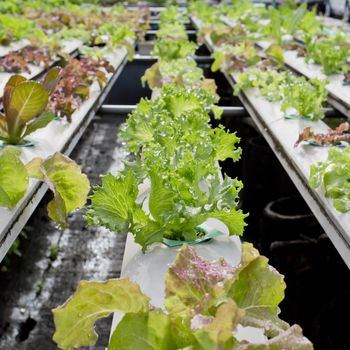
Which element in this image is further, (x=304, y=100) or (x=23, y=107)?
(x=304, y=100)

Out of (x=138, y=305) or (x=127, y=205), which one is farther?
(x=127, y=205)

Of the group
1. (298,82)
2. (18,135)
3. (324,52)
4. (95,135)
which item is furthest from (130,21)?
(18,135)

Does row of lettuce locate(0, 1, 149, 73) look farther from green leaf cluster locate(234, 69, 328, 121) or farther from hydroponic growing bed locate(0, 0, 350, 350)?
green leaf cluster locate(234, 69, 328, 121)

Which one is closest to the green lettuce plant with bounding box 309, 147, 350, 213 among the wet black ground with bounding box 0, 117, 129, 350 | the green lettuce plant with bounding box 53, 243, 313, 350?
the green lettuce plant with bounding box 53, 243, 313, 350

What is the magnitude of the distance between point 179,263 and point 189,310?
131 millimetres

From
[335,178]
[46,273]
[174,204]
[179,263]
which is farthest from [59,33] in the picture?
[179,263]

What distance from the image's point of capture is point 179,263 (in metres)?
1.37

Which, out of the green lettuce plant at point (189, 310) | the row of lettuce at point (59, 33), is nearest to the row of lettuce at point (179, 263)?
the green lettuce plant at point (189, 310)

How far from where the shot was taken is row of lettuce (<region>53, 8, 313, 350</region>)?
1.22 m

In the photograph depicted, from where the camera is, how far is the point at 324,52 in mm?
4691

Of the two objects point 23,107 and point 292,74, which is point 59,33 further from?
point 23,107

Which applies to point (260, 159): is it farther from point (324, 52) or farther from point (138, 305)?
point (138, 305)

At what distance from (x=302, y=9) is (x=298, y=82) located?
3.74 meters

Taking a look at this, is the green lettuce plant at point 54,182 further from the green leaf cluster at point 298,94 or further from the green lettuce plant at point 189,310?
the green leaf cluster at point 298,94
